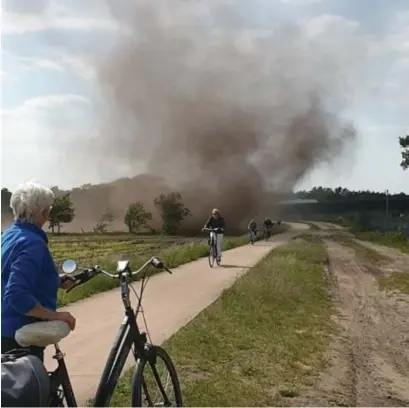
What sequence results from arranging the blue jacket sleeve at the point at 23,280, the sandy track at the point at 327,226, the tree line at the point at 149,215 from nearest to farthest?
the blue jacket sleeve at the point at 23,280 < the tree line at the point at 149,215 < the sandy track at the point at 327,226

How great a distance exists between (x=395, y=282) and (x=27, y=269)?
15581mm

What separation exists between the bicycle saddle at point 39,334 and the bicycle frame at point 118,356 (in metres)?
0.28

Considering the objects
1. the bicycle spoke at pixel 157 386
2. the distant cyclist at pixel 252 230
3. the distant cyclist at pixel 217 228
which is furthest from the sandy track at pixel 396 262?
the bicycle spoke at pixel 157 386

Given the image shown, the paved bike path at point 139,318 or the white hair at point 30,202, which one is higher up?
the white hair at point 30,202

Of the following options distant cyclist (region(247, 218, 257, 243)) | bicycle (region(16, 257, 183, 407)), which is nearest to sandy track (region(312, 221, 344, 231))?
distant cyclist (region(247, 218, 257, 243))

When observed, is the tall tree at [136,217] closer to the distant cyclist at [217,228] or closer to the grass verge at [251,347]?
the distant cyclist at [217,228]

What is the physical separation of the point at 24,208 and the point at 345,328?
7.55 meters

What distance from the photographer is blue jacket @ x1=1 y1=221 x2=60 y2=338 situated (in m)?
3.21

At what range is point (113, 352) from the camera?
3.80 metres

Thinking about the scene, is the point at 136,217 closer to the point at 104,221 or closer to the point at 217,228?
the point at 104,221

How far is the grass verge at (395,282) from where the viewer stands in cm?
1620

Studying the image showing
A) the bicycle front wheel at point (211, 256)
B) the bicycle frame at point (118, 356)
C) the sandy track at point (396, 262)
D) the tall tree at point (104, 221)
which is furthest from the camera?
the tall tree at point (104, 221)

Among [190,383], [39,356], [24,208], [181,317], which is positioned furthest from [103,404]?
[181,317]

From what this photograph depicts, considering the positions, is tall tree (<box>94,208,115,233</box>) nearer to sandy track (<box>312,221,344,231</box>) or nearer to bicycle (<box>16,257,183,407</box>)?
sandy track (<box>312,221,344,231</box>)
